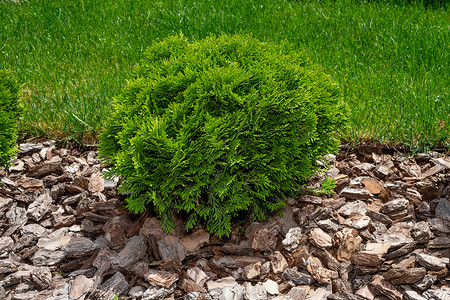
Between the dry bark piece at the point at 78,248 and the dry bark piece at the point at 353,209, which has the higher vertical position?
the dry bark piece at the point at 78,248

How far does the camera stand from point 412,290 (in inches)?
108

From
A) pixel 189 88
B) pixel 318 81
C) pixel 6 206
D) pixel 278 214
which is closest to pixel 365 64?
pixel 318 81

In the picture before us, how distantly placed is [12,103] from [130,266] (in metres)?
1.71

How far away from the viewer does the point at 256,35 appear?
21.4 feet

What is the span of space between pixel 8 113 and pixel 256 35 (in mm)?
4233

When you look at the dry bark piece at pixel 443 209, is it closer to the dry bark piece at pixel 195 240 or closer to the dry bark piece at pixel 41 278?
the dry bark piece at pixel 195 240

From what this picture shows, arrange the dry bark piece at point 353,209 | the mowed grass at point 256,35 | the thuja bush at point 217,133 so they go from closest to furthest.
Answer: the thuja bush at point 217,133 → the dry bark piece at point 353,209 → the mowed grass at point 256,35

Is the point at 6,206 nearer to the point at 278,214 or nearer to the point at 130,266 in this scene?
the point at 130,266

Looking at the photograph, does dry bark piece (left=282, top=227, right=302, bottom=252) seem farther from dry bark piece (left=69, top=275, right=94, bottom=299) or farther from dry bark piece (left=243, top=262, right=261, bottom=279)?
dry bark piece (left=69, top=275, right=94, bottom=299)

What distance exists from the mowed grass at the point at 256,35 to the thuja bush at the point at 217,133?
1.36 m

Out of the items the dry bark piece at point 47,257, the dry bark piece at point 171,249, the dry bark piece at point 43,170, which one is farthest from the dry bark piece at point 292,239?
the dry bark piece at point 43,170

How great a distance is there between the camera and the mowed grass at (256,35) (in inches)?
166

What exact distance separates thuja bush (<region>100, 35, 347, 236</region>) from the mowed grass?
136cm

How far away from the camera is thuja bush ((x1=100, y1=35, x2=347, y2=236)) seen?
8.48 ft
